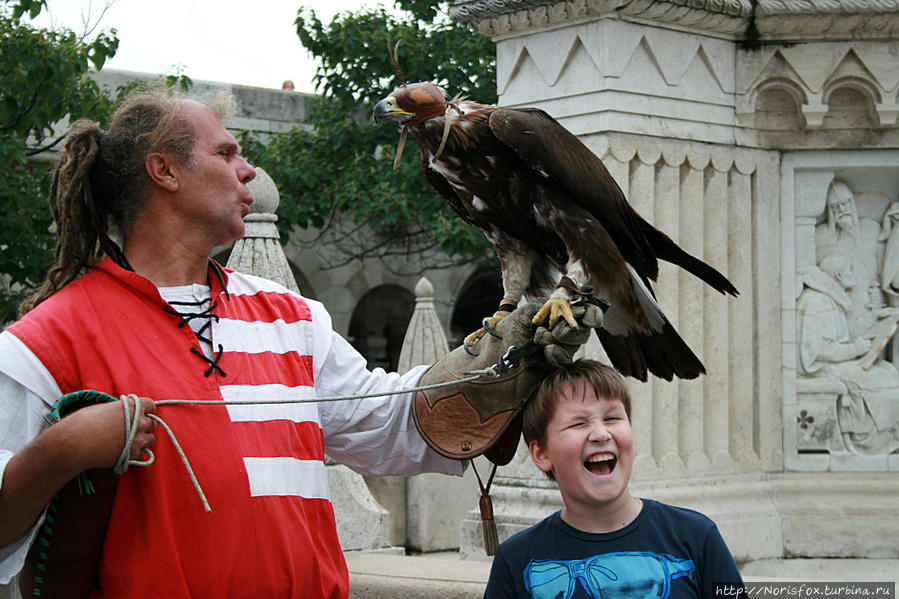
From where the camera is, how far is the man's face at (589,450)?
6.86 feet

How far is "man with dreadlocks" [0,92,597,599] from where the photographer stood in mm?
1877

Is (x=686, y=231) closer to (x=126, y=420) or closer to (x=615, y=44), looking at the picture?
(x=615, y=44)

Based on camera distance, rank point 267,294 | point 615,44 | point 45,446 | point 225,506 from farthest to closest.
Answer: point 615,44 → point 267,294 → point 225,506 → point 45,446

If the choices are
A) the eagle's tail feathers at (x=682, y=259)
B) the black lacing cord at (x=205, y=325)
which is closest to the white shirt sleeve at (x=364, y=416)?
the black lacing cord at (x=205, y=325)

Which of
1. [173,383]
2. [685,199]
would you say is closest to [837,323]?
[685,199]

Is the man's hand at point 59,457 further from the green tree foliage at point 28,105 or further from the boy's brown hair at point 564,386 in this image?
the green tree foliage at point 28,105

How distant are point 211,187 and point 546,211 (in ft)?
3.08

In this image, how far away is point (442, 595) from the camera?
3172mm

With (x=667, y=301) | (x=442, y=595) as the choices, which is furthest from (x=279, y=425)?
(x=667, y=301)

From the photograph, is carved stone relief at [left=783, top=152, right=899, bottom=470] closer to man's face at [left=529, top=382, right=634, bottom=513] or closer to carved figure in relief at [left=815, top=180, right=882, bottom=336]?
carved figure in relief at [left=815, top=180, right=882, bottom=336]

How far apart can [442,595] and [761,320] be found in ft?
6.23

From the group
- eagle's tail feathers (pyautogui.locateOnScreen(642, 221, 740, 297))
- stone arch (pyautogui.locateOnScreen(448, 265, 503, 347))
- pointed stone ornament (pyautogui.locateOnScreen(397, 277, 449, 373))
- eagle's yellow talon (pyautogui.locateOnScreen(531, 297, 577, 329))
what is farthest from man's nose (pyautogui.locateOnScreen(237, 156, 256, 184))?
stone arch (pyautogui.locateOnScreen(448, 265, 503, 347))

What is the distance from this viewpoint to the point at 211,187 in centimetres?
215

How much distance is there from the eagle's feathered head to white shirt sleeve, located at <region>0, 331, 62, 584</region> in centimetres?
105
